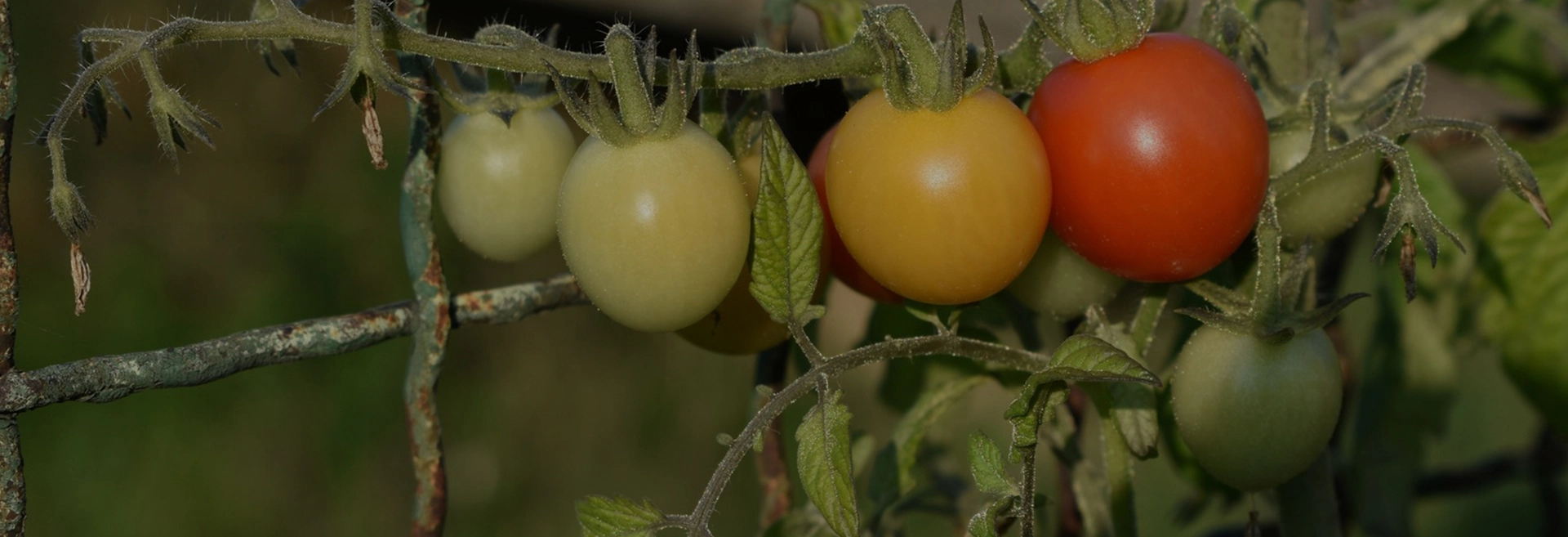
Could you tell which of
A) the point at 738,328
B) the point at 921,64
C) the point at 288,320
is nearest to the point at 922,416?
the point at 738,328

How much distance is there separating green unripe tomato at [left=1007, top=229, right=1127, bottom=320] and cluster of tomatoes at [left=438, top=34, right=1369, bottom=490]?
0.07 ft

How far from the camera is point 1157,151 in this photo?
492 mm

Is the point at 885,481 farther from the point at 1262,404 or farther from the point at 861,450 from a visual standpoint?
the point at 1262,404

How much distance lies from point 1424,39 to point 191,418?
1.35m

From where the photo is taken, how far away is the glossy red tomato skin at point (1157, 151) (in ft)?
1.61

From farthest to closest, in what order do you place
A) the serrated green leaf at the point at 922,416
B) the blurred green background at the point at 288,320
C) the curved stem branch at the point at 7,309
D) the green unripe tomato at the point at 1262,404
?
the blurred green background at the point at 288,320, the serrated green leaf at the point at 922,416, the green unripe tomato at the point at 1262,404, the curved stem branch at the point at 7,309

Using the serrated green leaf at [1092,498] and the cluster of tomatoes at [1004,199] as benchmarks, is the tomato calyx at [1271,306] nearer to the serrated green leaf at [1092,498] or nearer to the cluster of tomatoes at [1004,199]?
the cluster of tomatoes at [1004,199]

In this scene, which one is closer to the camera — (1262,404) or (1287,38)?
(1262,404)

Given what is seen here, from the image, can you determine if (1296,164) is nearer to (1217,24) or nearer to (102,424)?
(1217,24)

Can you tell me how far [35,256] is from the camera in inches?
58.5

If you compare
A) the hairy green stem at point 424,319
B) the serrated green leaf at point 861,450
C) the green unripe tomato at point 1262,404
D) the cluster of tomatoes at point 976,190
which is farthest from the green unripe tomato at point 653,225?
the serrated green leaf at point 861,450

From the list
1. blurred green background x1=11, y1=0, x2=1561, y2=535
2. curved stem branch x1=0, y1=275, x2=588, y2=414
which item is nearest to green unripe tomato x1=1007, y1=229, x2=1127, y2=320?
curved stem branch x1=0, y1=275, x2=588, y2=414

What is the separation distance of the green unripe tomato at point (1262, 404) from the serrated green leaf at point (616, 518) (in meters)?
0.23

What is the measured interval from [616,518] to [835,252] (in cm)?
17
